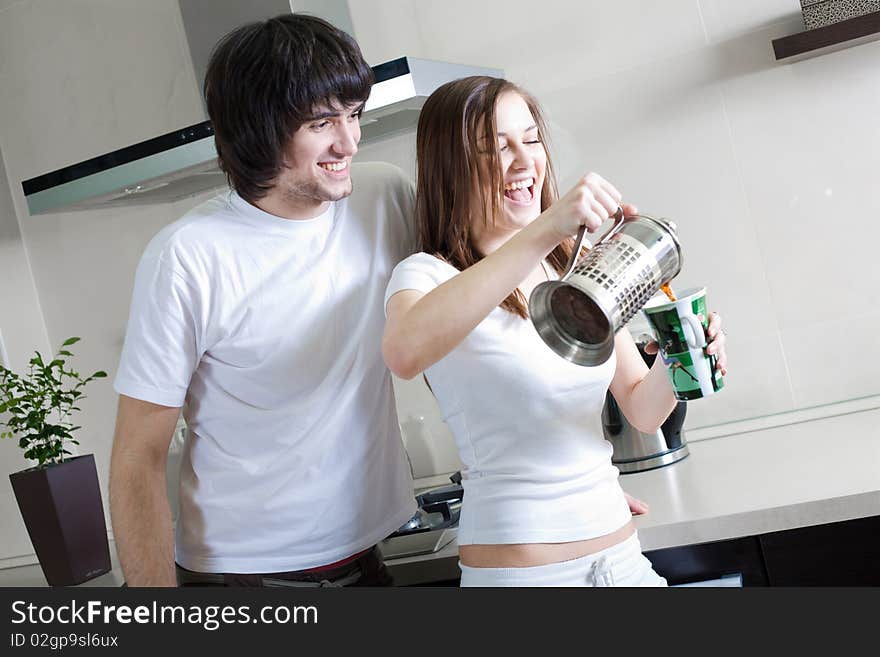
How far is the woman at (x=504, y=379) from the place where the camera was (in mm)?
1144

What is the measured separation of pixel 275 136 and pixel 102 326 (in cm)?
127

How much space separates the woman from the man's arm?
1.30 feet

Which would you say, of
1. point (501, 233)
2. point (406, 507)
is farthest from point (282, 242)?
Answer: point (406, 507)

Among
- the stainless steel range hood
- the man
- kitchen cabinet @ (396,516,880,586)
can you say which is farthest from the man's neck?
kitchen cabinet @ (396,516,880,586)

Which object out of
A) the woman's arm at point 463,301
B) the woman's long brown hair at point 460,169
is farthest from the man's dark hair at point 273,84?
the woman's arm at point 463,301

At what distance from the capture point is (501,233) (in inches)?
50.6

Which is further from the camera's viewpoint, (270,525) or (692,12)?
(692,12)

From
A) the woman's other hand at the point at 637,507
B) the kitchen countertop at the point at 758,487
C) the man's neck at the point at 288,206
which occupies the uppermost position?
the man's neck at the point at 288,206

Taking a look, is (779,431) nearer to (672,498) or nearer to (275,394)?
(672,498)

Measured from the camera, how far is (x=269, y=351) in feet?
4.41

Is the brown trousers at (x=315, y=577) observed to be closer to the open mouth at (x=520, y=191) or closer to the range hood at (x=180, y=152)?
the open mouth at (x=520, y=191)

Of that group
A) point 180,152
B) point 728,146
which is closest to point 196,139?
point 180,152

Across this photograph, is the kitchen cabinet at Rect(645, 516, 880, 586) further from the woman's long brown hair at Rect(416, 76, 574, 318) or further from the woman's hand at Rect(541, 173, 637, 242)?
the woman's hand at Rect(541, 173, 637, 242)

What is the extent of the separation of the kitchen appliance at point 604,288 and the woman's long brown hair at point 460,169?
16 cm
